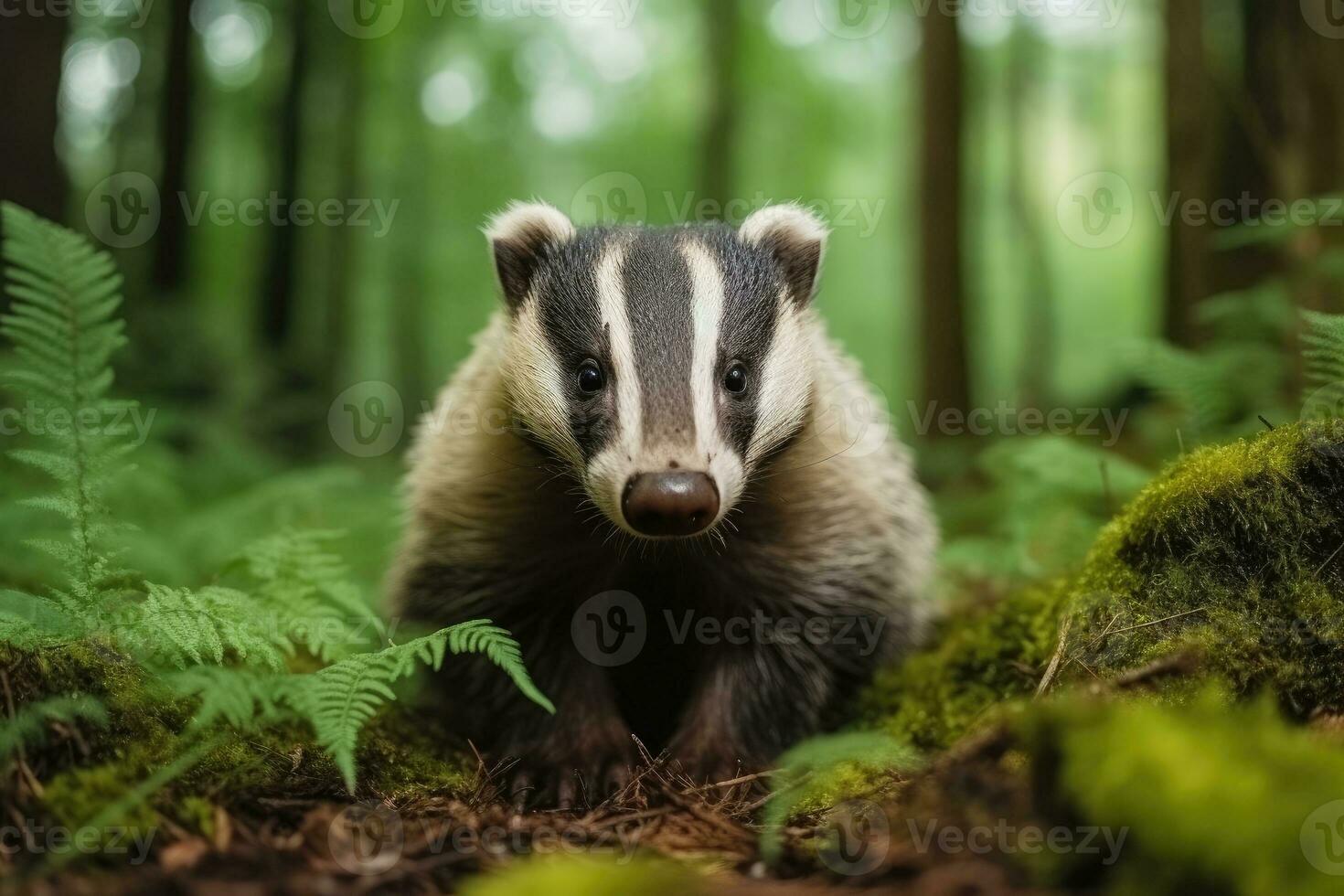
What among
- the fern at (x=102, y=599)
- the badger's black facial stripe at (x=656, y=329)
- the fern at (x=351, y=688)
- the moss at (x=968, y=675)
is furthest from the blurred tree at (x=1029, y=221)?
the fern at (x=102, y=599)

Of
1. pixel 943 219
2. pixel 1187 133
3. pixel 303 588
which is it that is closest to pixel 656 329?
pixel 303 588

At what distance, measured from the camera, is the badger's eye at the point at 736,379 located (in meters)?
3.85

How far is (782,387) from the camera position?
13.3ft

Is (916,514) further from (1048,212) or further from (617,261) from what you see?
(1048,212)

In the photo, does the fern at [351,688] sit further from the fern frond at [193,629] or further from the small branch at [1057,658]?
the small branch at [1057,658]

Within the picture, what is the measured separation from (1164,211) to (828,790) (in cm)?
678

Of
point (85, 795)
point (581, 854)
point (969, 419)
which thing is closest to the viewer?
point (85, 795)

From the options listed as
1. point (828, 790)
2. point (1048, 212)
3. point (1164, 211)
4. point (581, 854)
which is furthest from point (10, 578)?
point (1048, 212)

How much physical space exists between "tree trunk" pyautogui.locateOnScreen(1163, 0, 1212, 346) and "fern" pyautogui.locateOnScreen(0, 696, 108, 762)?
25.5ft

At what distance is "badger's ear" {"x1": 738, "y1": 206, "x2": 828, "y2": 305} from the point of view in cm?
442

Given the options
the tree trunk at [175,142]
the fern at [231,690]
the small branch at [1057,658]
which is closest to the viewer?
the fern at [231,690]

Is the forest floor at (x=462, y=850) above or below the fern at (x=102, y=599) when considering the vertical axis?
below

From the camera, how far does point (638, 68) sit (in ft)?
Result: 75.9

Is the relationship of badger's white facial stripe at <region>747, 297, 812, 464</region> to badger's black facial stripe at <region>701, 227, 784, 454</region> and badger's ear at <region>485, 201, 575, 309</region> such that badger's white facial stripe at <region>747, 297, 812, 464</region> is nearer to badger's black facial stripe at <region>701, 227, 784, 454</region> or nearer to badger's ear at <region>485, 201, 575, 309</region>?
badger's black facial stripe at <region>701, 227, 784, 454</region>
